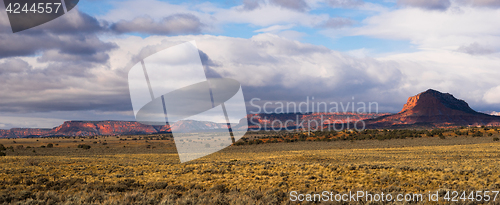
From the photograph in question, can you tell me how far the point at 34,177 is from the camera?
823 inches

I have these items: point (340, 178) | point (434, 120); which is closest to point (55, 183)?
point (340, 178)

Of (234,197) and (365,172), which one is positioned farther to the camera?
(365,172)

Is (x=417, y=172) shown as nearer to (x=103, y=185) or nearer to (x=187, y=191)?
(x=187, y=191)

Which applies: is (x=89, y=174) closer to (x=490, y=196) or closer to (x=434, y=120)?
(x=490, y=196)

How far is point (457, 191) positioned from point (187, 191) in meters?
13.1

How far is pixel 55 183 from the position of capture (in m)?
18.7

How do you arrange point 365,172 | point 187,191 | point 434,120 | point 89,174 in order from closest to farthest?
point 187,191 → point 365,172 → point 89,174 → point 434,120

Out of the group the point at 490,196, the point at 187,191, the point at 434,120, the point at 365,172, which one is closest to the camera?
the point at 490,196

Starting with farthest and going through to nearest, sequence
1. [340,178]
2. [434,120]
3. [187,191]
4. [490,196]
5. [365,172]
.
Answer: [434,120] < [365,172] < [340,178] < [187,191] < [490,196]

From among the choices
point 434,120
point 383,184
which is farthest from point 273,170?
point 434,120

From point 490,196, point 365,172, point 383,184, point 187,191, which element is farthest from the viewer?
point 365,172

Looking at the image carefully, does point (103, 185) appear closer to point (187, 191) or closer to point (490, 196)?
point (187, 191)

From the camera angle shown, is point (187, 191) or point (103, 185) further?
point (103, 185)

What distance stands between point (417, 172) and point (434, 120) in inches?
8043
